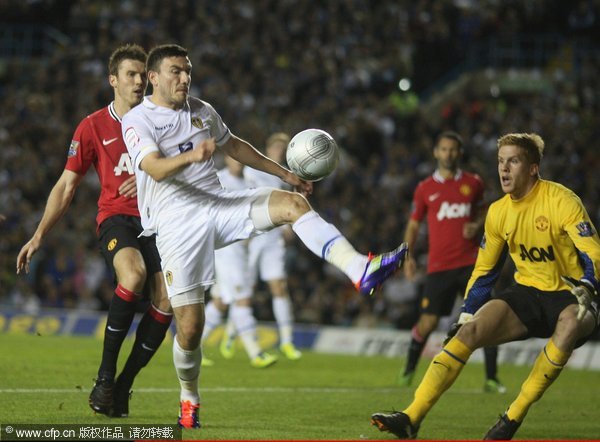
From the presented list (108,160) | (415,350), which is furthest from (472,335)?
(415,350)

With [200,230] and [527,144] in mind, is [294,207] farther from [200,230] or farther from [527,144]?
[527,144]

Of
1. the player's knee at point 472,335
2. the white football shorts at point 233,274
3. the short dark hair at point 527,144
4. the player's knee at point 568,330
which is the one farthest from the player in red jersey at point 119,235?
the white football shorts at point 233,274

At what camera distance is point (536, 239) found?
750 cm

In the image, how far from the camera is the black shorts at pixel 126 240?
8078 millimetres

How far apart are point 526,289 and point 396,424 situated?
1389 millimetres

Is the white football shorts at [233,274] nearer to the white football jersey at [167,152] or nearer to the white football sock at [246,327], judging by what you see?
the white football sock at [246,327]

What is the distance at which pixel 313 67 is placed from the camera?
23469 millimetres

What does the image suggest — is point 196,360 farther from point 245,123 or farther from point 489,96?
point 489,96

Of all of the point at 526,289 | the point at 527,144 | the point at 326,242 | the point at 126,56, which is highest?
the point at 126,56

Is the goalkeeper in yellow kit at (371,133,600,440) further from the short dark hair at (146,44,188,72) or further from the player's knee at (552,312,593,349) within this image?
the short dark hair at (146,44,188,72)

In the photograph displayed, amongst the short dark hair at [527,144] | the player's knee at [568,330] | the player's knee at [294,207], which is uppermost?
the short dark hair at [527,144]

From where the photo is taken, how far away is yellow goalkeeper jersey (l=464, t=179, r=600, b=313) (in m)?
7.33

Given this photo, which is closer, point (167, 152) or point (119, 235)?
→ point (167, 152)

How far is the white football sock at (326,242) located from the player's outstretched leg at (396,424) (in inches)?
39.2
